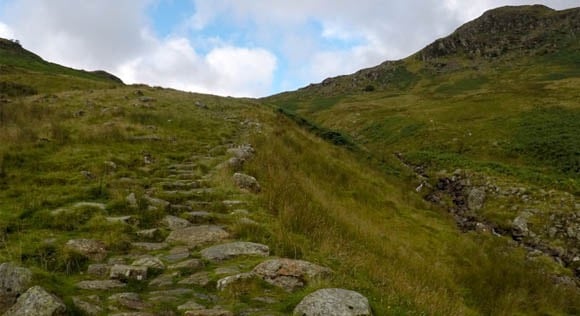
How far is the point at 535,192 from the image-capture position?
27391 mm

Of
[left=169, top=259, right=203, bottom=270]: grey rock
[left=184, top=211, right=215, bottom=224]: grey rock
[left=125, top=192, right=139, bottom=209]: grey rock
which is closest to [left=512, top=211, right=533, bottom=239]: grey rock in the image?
[left=184, top=211, right=215, bottom=224]: grey rock

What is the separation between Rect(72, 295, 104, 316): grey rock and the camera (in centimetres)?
536

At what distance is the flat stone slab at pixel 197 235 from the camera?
8641mm

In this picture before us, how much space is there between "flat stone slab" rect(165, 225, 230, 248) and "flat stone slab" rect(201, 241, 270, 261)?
48 centimetres

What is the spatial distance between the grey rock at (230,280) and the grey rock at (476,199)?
23.2 m

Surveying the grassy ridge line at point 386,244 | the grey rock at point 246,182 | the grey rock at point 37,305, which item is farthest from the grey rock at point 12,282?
the grey rock at point 246,182

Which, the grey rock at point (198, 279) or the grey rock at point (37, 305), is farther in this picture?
the grey rock at point (198, 279)

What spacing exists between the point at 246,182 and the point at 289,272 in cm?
577

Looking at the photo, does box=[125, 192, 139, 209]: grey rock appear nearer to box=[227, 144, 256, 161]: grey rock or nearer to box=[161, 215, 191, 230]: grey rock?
box=[161, 215, 191, 230]: grey rock

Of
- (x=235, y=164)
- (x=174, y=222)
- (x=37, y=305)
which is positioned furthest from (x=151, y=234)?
(x=235, y=164)

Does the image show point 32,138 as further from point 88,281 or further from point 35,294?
point 35,294

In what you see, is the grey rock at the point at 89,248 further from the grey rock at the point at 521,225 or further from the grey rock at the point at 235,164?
the grey rock at the point at 521,225

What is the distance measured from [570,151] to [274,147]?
2626 centimetres

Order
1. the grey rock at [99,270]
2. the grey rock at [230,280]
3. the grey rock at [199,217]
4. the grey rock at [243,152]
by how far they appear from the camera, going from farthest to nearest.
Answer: the grey rock at [243,152] → the grey rock at [199,217] → the grey rock at [99,270] → the grey rock at [230,280]
